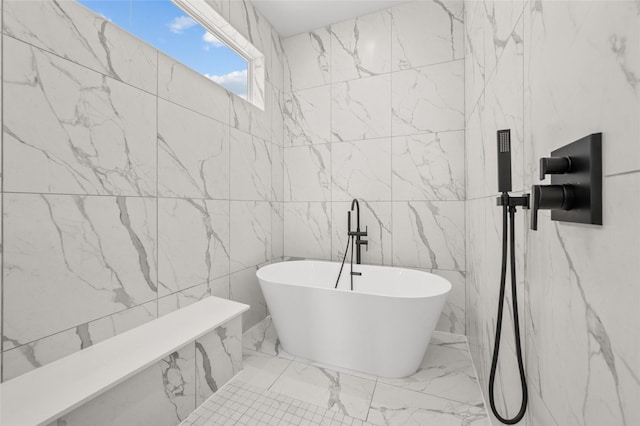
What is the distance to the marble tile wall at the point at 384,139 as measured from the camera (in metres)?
2.38

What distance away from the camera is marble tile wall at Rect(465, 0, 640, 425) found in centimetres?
45

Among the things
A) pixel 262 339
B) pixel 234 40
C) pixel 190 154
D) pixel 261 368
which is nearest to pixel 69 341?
pixel 261 368

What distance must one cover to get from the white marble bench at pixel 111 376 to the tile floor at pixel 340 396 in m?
0.23

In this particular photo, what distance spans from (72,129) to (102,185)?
0.28m

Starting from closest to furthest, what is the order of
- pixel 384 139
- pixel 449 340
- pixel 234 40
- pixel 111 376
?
pixel 111 376 → pixel 449 340 → pixel 234 40 → pixel 384 139

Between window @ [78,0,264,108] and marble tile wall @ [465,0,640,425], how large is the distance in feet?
6.44

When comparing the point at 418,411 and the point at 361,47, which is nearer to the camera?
the point at 418,411

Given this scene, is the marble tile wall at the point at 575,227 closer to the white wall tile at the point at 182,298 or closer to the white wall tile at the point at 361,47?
the white wall tile at the point at 361,47

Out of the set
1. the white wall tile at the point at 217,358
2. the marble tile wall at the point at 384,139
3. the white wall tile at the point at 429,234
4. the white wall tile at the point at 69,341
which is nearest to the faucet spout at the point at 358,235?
the marble tile wall at the point at 384,139

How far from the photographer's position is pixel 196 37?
2121 mm

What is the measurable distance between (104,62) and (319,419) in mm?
2194

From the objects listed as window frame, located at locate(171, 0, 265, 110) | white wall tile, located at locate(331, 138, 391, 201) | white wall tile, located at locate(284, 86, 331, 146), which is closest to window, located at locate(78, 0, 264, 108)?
window frame, located at locate(171, 0, 265, 110)

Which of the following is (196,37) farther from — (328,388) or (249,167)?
(328,388)

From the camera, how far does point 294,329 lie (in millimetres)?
1976
